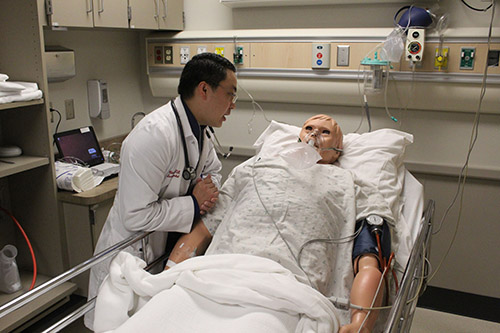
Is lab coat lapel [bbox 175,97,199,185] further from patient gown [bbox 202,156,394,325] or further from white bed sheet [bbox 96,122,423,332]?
white bed sheet [bbox 96,122,423,332]

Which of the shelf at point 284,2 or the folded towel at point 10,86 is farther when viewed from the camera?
the shelf at point 284,2

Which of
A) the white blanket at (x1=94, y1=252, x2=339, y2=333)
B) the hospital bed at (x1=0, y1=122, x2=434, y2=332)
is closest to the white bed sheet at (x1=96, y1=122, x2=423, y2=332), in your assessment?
the hospital bed at (x1=0, y1=122, x2=434, y2=332)

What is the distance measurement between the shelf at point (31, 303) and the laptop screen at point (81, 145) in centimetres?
71

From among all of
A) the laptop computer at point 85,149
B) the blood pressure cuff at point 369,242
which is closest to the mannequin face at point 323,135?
the blood pressure cuff at point 369,242

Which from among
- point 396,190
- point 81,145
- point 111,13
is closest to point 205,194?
point 396,190

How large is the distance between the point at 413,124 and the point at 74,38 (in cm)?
210

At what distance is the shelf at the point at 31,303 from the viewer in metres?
2.17

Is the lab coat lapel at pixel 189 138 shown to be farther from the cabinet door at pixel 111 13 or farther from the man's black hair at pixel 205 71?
the cabinet door at pixel 111 13

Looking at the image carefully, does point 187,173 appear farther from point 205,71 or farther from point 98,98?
point 98,98

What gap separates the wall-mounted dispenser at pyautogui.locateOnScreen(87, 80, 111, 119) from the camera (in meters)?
2.96

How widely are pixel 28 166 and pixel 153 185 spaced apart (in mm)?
807

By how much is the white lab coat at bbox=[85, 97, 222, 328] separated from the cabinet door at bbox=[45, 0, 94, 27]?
33.3 inches

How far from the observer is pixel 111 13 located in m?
2.62

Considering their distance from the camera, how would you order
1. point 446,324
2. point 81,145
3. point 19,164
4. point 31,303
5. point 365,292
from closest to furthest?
point 365,292 → point 19,164 → point 31,303 → point 446,324 → point 81,145
